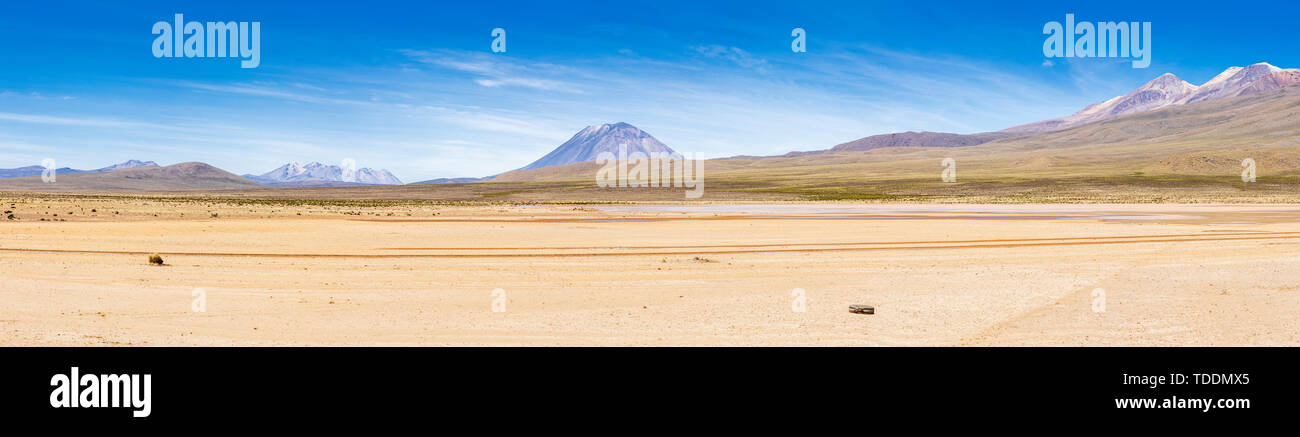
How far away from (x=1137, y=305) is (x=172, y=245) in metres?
25.2

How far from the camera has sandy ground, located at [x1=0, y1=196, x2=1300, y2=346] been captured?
35.1 ft

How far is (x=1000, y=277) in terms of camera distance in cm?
1773

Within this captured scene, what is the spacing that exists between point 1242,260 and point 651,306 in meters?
16.7

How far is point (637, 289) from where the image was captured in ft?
51.5

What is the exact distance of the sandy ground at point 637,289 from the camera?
10.7 m

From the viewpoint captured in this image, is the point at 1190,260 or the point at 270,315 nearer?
the point at 270,315

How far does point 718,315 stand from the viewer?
1252 centimetres

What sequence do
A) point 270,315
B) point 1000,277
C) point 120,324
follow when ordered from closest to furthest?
point 120,324, point 270,315, point 1000,277
